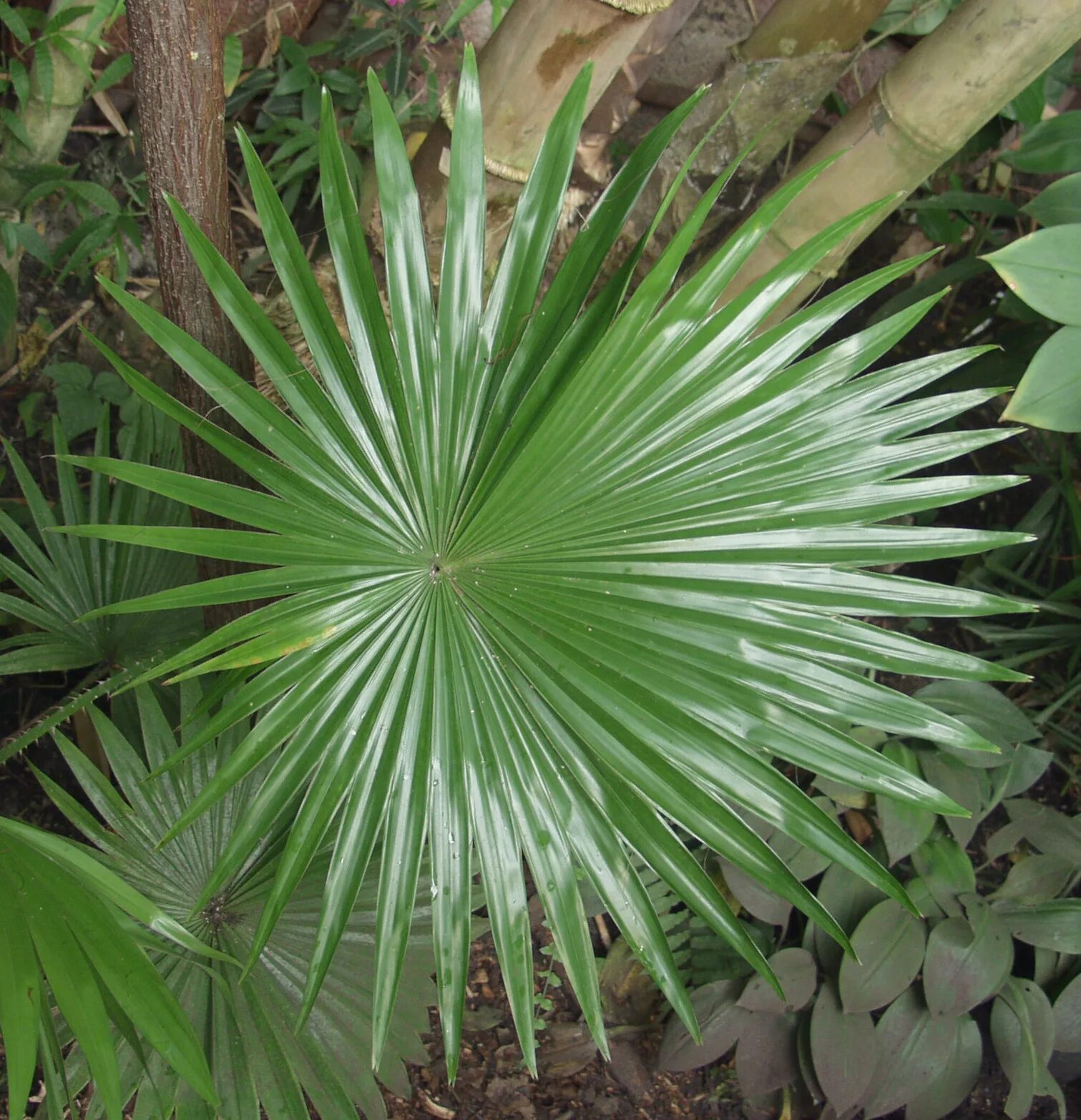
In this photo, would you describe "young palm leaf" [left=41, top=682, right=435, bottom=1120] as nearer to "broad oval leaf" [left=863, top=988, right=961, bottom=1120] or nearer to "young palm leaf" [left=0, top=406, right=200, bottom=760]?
"young palm leaf" [left=0, top=406, right=200, bottom=760]

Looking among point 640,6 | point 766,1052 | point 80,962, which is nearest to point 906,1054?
point 766,1052

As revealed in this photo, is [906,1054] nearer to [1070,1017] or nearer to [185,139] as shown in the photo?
[1070,1017]

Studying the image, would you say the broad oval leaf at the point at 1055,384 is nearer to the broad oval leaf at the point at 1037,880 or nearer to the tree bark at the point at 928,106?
the tree bark at the point at 928,106

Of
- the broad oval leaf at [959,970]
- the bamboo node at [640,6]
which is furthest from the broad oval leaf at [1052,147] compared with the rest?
the broad oval leaf at [959,970]

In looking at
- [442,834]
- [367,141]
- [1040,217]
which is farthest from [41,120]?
[1040,217]

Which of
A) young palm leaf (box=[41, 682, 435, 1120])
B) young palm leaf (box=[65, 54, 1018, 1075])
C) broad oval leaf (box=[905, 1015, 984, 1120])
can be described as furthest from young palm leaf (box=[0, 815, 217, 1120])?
broad oval leaf (box=[905, 1015, 984, 1120])

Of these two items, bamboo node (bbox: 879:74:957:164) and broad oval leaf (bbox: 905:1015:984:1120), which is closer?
bamboo node (bbox: 879:74:957:164)
